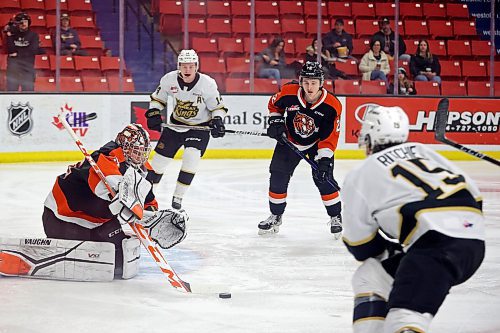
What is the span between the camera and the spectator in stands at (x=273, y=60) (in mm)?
9781

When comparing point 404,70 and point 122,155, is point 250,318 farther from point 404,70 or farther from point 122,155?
point 404,70

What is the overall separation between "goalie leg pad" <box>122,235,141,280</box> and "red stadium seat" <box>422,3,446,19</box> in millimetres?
6558

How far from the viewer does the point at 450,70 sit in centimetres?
1030

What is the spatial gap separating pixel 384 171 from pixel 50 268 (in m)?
2.19

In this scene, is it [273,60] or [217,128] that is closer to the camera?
[217,128]

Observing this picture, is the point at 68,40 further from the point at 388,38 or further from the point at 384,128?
the point at 384,128

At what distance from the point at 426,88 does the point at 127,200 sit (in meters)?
6.44

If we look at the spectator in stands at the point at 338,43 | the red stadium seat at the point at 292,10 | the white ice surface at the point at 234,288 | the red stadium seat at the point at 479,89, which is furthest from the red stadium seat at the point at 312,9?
the white ice surface at the point at 234,288

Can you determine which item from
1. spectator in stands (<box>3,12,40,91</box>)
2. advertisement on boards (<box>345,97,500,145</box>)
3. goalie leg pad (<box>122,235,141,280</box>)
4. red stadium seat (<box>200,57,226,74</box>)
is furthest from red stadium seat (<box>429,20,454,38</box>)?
goalie leg pad (<box>122,235,141,280</box>)

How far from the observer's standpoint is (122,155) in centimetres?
439

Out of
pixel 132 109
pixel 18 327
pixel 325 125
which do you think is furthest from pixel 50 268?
pixel 132 109

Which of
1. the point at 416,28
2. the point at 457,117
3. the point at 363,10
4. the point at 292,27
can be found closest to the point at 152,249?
the point at 292,27

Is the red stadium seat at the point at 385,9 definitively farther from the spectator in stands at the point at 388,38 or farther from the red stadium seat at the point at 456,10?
the red stadium seat at the point at 456,10

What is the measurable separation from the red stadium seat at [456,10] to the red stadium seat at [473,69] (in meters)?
0.54
